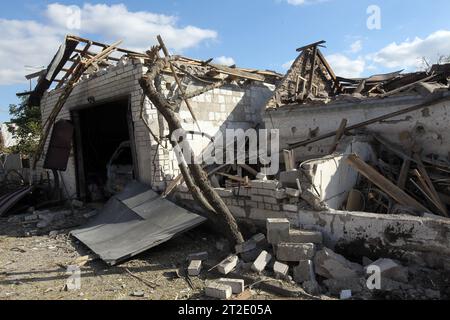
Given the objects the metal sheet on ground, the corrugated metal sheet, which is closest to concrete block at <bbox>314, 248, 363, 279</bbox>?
the metal sheet on ground

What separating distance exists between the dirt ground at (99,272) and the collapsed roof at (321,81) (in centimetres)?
442

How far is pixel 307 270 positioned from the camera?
14.5 feet

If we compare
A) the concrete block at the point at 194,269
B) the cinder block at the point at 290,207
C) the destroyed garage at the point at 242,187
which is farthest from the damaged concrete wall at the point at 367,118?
the concrete block at the point at 194,269

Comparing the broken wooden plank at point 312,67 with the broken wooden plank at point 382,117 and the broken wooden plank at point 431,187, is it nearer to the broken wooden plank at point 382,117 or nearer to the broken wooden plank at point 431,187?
the broken wooden plank at point 382,117

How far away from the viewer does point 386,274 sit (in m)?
4.14

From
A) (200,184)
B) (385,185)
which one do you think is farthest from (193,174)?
(385,185)

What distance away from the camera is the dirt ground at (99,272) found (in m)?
4.53

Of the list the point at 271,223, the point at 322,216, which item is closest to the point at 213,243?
the point at 271,223

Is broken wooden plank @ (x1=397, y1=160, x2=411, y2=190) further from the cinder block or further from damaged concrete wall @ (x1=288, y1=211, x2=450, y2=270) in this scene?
the cinder block

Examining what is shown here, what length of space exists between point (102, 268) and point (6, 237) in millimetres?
3259

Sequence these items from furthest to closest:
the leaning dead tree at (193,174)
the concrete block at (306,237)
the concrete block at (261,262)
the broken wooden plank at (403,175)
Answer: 1. the broken wooden plank at (403,175)
2. the leaning dead tree at (193,174)
3. the concrete block at (306,237)
4. the concrete block at (261,262)

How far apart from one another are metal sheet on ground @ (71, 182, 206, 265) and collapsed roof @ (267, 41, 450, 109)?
383cm
